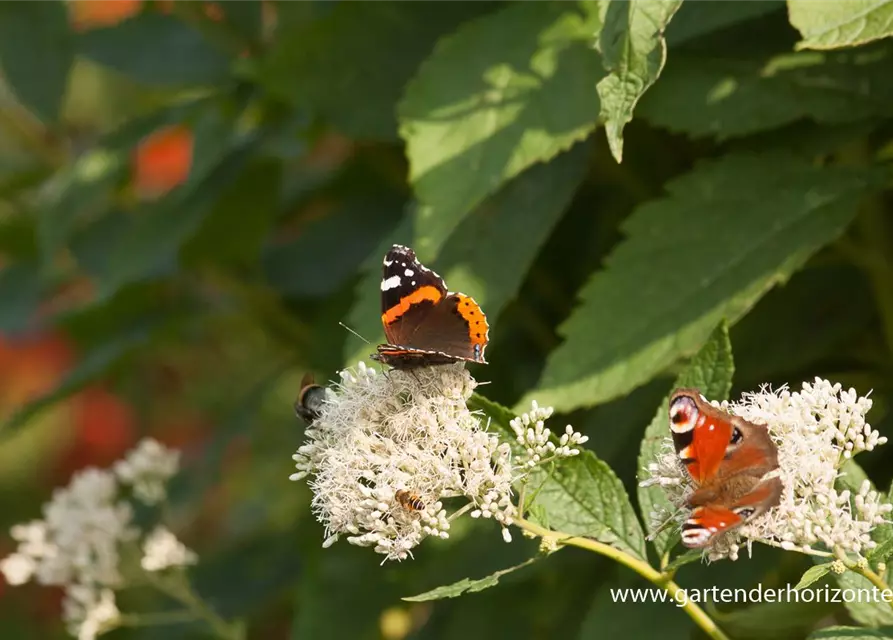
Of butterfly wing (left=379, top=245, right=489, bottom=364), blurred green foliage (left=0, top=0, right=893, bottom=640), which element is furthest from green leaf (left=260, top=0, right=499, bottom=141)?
butterfly wing (left=379, top=245, right=489, bottom=364)

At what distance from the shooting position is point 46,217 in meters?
1.63

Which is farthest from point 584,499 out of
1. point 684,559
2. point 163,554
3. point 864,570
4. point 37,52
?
point 37,52

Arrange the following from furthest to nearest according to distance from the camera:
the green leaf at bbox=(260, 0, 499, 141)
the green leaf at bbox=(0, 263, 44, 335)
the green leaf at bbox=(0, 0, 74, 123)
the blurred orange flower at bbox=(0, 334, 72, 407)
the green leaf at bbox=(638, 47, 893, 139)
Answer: the blurred orange flower at bbox=(0, 334, 72, 407) < the green leaf at bbox=(0, 263, 44, 335) < the green leaf at bbox=(0, 0, 74, 123) < the green leaf at bbox=(260, 0, 499, 141) < the green leaf at bbox=(638, 47, 893, 139)

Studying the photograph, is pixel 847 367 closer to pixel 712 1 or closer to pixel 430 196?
pixel 712 1

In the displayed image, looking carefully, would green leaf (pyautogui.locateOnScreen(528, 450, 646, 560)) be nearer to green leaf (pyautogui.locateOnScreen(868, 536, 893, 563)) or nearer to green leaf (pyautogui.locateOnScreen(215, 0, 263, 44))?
green leaf (pyautogui.locateOnScreen(868, 536, 893, 563))

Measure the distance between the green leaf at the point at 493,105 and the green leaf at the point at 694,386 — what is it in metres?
0.27

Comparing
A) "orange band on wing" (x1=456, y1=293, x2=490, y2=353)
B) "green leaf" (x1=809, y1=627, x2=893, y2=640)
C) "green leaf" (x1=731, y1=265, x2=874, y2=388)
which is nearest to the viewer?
"green leaf" (x1=809, y1=627, x2=893, y2=640)

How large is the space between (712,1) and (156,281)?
1137 millimetres

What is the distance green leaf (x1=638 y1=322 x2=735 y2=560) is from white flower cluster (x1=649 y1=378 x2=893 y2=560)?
0.11 ft

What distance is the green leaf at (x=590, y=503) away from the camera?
0.97 meters

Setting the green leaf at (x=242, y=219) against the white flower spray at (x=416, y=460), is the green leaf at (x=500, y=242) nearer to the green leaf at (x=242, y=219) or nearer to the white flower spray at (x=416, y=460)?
the white flower spray at (x=416, y=460)

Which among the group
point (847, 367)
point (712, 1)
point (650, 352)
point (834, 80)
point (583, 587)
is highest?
point (712, 1)

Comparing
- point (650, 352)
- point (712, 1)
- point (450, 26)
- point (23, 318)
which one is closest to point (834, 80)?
point (712, 1)

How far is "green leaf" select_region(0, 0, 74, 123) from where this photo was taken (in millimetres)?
1776
